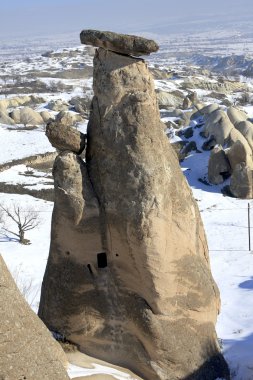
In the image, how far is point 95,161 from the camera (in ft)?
30.9

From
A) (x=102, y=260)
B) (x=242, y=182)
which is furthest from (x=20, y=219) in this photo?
(x=102, y=260)

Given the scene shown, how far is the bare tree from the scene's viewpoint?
23719 millimetres

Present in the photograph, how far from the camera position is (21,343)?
6.49 meters

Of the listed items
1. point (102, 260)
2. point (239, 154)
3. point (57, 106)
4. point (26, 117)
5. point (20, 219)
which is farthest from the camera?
point (57, 106)

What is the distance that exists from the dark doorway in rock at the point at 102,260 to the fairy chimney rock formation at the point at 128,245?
0.02m

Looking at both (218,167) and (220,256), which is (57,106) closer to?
(218,167)

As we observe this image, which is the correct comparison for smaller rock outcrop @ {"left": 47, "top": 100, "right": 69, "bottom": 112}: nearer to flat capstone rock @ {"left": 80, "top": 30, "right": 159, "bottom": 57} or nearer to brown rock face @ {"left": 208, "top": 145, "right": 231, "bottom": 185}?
brown rock face @ {"left": 208, "top": 145, "right": 231, "bottom": 185}

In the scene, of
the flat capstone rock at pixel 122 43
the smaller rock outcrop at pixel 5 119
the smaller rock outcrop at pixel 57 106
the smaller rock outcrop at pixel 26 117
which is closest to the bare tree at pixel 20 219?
the flat capstone rock at pixel 122 43

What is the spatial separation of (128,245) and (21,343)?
10.1 feet

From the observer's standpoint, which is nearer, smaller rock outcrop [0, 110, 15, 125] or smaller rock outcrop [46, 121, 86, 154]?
smaller rock outcrop [46, 121, 86, 154]

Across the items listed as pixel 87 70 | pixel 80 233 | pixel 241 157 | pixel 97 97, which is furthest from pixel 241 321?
pixel 87 70

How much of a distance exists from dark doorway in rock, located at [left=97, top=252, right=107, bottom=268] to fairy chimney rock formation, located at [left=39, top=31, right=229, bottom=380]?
0.7 inches

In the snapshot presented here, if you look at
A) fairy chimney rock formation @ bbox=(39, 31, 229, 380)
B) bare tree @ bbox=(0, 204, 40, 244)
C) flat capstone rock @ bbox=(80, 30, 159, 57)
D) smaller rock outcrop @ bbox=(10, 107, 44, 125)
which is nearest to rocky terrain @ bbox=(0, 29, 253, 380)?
smaller rock outcrop @ bbox=(10, 107, 44, 125)

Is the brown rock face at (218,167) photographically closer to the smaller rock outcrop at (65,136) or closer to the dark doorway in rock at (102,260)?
the dark doorway in rock at (102,260)
